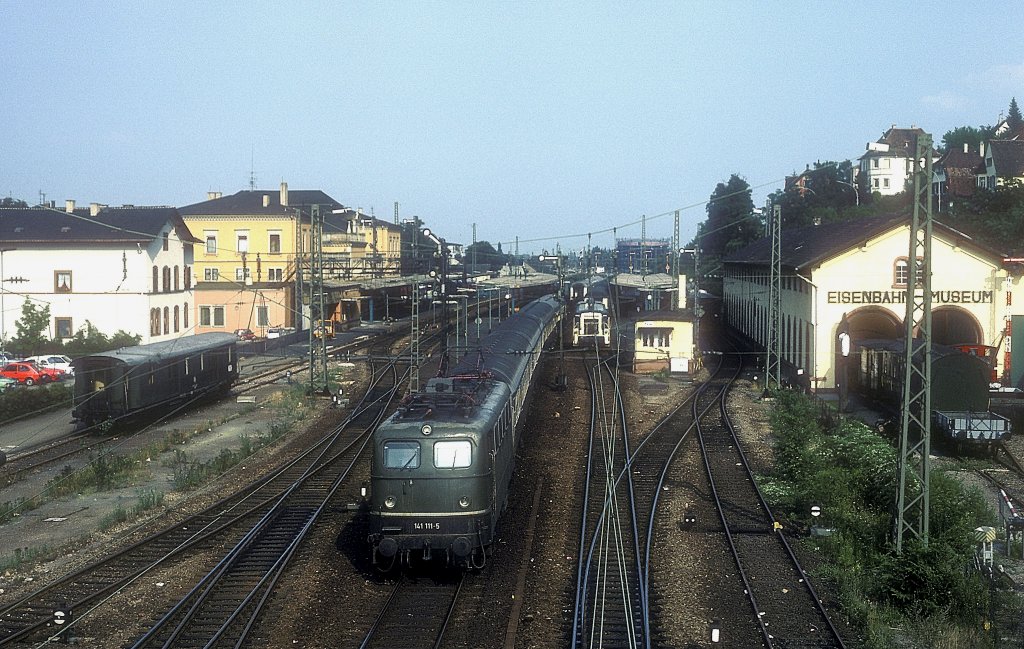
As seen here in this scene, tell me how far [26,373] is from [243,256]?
2395 centimetres

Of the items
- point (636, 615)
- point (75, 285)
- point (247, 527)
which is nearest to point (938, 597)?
point (636, 615)

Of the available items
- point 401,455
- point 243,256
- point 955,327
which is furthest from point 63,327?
point 955,327

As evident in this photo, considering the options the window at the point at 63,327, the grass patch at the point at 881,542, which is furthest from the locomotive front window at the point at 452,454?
the window at the point at 63,327

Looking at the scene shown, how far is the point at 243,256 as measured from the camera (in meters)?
61.9

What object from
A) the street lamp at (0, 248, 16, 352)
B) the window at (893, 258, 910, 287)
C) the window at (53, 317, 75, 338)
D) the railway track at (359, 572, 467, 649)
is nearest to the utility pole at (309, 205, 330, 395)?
the street lamp at (0, 248, 16, 352)

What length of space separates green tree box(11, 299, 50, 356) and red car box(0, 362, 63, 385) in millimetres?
6476

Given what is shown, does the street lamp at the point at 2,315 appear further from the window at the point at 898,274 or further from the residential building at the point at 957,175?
the residential building at the point at 957,175

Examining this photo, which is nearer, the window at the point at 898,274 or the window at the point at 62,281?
the window at the point at 898,274

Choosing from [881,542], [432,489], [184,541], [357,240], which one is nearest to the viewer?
[432,489]

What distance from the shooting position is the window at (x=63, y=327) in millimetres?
48344

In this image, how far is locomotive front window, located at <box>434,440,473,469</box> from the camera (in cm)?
1405

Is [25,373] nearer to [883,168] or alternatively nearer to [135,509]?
[135,509]

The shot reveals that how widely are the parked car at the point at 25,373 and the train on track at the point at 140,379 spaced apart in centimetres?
974

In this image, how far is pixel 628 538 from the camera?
17047 millimetres
